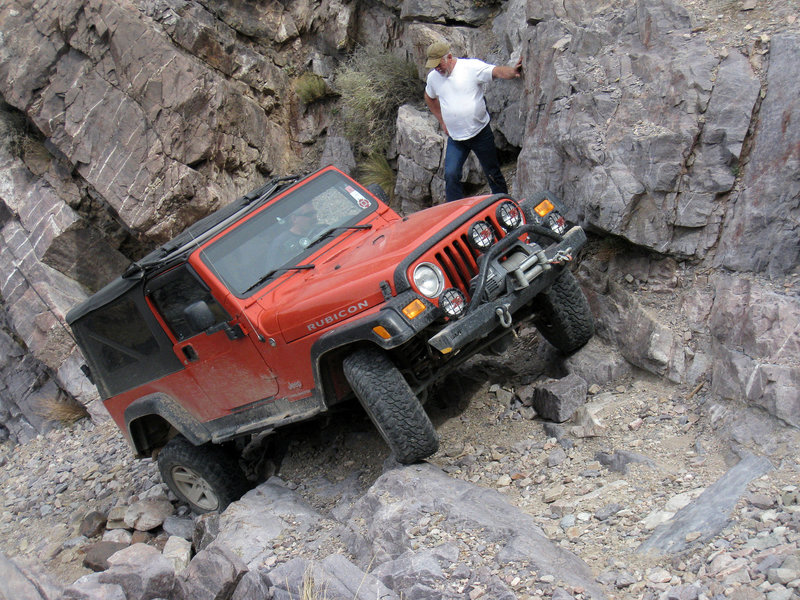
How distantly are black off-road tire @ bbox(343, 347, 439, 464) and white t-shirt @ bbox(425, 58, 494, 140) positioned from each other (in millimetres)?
3297

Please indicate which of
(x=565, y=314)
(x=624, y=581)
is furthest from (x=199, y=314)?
(x=624, y=581)

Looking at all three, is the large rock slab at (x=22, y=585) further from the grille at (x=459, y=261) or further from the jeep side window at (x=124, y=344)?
the grille at (x=459, y=261)

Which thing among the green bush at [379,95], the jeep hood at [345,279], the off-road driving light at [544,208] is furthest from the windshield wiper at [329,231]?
the green bush at [379,95]

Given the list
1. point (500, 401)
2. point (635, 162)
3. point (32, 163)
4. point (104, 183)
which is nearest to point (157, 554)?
point (500, 401)

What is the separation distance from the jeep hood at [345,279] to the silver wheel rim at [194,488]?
1928mm

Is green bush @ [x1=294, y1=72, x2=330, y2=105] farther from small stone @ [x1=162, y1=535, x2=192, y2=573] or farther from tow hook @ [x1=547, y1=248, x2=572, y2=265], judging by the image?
small stone @ [x1=162, y1=535, x2=192, y2=573]

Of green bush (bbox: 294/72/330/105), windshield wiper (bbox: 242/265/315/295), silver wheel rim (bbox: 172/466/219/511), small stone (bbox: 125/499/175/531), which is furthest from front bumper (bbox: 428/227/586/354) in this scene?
green bush (bbox: 294/72/330/105)

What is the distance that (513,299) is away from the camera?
4.83 meters

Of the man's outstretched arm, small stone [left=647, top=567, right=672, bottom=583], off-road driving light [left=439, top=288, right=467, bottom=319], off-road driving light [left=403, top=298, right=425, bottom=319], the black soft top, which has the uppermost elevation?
the black soft top

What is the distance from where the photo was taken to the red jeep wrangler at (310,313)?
184 inches

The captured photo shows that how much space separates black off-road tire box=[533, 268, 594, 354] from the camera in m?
5.53

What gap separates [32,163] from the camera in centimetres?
1082

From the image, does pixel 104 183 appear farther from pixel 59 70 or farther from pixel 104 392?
pixel 104 392

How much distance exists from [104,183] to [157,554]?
664cm
